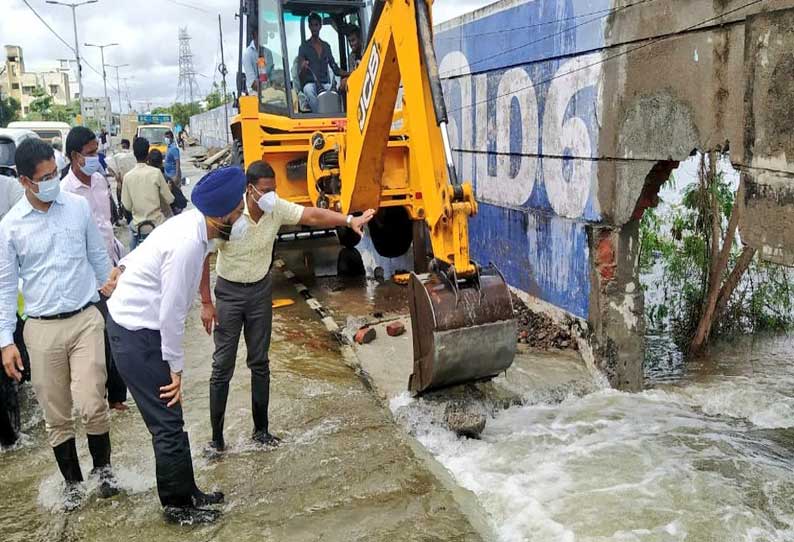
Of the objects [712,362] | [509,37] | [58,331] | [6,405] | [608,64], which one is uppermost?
[509,37]

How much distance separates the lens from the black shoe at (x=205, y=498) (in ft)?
12.5

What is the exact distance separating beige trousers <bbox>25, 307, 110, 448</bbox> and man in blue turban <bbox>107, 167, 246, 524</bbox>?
1.24 ft

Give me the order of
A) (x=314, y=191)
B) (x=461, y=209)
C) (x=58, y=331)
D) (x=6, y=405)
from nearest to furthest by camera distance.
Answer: (x=58, y=331) < (x=461, y=209) < (x=6, y=405) < (x=314, y=191)

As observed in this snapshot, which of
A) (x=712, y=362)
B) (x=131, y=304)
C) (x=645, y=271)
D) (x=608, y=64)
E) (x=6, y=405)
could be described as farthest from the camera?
(x=645, y=271)

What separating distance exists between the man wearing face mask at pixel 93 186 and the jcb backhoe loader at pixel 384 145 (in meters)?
2.15

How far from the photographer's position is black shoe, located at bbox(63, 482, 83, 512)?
3906 mm

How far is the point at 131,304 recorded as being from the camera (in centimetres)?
347

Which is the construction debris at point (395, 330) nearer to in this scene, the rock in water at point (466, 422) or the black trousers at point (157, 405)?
the rock in water at point (466, 422)

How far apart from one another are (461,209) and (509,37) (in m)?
3.56

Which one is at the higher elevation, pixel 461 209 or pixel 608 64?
pixel 608 64

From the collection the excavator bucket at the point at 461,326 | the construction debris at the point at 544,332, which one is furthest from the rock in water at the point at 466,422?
the construction debris at the point at 544,332

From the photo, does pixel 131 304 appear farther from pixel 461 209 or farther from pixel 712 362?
pixel 712 362

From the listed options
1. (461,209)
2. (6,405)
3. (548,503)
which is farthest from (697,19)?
(6,405)

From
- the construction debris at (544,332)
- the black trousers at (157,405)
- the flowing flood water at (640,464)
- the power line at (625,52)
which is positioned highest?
the power line at (625,52)
